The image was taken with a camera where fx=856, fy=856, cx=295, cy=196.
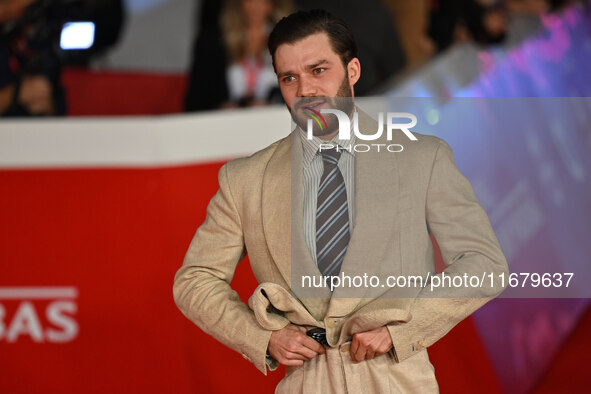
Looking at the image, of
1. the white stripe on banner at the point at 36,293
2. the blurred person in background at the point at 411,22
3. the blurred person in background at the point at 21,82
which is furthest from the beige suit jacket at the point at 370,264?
the blurred person in background at the point at 411,22

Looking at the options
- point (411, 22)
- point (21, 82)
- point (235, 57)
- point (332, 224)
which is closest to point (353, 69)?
point (332, 224)

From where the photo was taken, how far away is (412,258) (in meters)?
1.34

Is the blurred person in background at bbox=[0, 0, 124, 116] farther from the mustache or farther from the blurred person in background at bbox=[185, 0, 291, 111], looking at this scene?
the mustache

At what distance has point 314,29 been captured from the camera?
1.32 metres

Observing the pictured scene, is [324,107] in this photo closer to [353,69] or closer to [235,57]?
[353,69]

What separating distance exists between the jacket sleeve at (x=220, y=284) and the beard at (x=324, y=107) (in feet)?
0.59

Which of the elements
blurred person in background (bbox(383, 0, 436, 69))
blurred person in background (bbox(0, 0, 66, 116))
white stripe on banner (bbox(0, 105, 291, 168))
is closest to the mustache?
white stripe on banner (bbox(0, 105, 291, 168))

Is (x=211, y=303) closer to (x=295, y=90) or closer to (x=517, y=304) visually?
(x=295, y=90)

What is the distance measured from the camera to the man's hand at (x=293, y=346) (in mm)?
1306

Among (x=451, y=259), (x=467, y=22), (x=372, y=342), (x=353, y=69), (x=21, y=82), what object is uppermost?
(x=467, y=22)

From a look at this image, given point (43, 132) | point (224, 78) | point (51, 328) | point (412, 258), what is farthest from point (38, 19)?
point (412, 258)

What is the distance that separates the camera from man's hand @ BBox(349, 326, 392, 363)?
4.18 feet

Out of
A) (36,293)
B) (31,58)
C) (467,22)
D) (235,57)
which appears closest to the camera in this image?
(36,293)

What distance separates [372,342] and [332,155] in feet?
1.00
